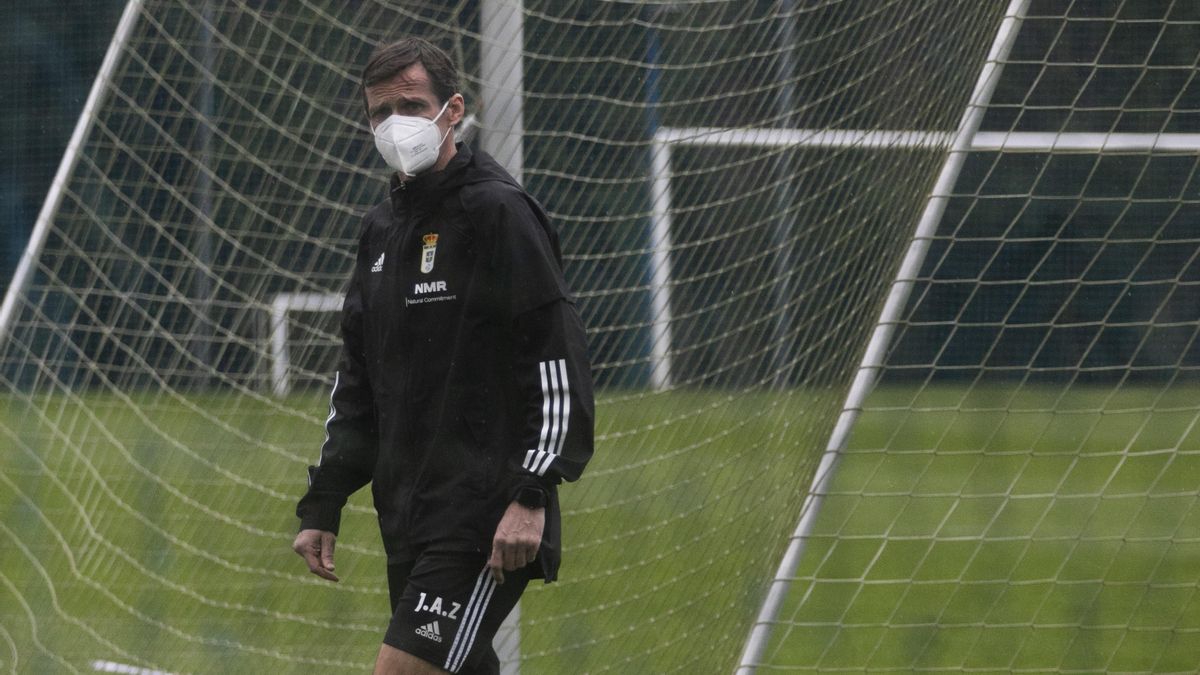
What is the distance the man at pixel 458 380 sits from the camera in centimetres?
306

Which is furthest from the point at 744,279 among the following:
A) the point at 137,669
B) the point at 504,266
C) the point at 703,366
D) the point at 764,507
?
the point at 137,669

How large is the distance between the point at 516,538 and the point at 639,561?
218cm

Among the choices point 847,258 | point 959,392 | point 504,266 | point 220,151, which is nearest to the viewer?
point 504,266

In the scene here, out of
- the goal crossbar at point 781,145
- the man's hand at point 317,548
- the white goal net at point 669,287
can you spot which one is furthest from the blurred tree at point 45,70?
the man's hand at point 317,548

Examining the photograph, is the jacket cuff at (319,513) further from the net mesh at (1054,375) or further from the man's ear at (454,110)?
the net mesh at (1054,375)

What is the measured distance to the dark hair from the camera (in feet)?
10.7

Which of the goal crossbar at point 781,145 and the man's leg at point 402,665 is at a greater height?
the goal crossbar at point 781,145

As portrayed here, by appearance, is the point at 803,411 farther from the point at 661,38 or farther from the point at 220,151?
the point at 220,151

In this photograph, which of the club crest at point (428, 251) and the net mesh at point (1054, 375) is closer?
the club crest at point (428, 251)

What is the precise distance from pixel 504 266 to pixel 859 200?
1751mm

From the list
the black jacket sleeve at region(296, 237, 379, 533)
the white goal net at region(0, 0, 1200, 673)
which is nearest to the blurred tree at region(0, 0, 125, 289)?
the white goal net at region(0, 0, 1200, 673)

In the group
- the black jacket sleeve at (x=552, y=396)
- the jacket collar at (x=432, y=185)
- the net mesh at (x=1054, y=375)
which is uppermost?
the jacket collar at (x=432, y=185)

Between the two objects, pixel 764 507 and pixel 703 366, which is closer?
pixel 764 507

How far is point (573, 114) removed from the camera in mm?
5293
